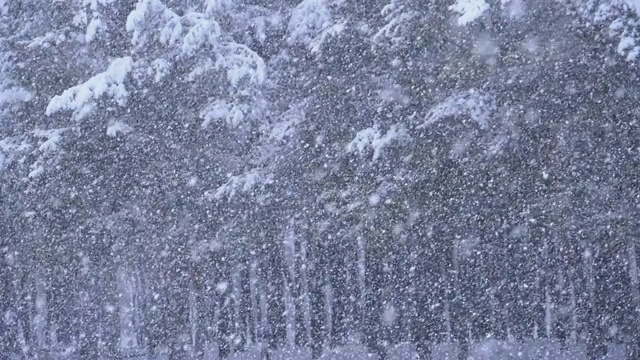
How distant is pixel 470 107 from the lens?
13711mm

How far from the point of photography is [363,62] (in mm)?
15297

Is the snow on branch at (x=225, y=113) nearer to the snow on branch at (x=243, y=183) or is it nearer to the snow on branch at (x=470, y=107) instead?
the snow on branch at (x=243, y=183)

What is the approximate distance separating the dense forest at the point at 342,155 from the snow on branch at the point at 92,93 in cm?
3

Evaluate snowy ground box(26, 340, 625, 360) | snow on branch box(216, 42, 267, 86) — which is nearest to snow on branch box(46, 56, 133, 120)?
snow on branch box(216, 42, 267, 86)

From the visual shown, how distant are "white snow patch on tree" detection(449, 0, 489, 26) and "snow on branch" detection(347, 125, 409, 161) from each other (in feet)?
7.40

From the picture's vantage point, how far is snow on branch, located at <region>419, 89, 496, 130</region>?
13.7 meters

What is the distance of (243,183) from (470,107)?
4259 mm

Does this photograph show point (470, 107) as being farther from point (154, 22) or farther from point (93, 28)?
point (93, 28)

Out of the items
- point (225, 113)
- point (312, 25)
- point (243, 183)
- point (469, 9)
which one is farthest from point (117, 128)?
point (469, 9)

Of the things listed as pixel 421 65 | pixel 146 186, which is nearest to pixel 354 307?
pixel 146 186

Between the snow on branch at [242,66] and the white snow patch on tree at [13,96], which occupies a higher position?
the snow on branch at [242,66]

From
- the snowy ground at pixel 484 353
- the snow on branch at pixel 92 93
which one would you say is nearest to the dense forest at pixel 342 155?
the snow on branch at pixel 92 93

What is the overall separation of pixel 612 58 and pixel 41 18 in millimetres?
10159

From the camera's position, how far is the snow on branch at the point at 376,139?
555 inches
